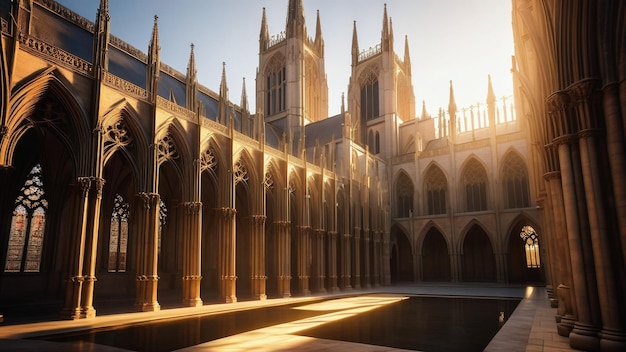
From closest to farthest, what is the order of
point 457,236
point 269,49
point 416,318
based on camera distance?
1. point 416,318
2. point 457,236
3. point 269,49

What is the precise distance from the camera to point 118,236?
2373cm

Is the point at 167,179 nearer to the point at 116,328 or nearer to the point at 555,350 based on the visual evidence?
the point at 116,328

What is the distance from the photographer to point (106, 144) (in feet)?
57.0

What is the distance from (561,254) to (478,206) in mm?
32771

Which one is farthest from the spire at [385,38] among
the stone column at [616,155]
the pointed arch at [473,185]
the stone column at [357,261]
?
the stone column at [616,155]

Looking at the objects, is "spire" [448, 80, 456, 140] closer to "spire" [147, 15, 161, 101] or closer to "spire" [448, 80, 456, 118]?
"spire" [448, 80, 456, 118]

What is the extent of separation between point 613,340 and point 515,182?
35897mm

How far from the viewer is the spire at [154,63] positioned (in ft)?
63.5

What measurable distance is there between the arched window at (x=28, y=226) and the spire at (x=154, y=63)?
7088 millimetres

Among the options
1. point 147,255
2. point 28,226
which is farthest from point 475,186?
point 28,226

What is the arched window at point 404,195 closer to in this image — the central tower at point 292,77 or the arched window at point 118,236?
the central tower at point 292,77

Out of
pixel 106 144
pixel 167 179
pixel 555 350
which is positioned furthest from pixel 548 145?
pixel 167 179

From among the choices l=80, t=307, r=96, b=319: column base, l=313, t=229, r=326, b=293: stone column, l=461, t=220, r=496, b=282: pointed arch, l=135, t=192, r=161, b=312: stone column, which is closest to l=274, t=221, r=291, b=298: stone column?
l=313, t=229, r=326, b=293: stone column

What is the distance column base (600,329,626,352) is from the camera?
7.62 m
